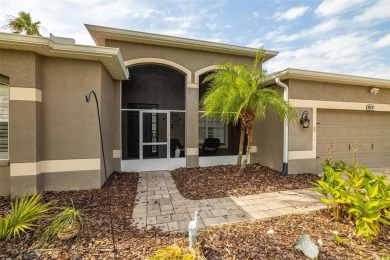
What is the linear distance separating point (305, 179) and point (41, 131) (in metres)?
7.34

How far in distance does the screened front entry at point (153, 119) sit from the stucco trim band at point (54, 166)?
1.96m

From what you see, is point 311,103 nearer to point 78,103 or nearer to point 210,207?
point 210,207

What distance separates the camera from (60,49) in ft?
13.9

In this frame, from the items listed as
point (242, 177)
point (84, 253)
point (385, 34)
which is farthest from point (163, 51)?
point (385, 34)

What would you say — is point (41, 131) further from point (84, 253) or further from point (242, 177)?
point (242, 177)

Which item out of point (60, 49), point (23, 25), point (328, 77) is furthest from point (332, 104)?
point (23, 25)

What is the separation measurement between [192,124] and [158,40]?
126 inches

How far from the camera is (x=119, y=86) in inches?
262

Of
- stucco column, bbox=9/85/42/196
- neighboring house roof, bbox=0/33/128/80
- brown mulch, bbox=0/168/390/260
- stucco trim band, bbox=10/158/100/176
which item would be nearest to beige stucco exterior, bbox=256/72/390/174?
brown mulch, bbox=0/168/390/260

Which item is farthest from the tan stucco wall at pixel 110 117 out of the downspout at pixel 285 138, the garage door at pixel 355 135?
the garage door at pixel 355 135

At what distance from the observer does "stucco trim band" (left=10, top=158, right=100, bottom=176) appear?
4.20m

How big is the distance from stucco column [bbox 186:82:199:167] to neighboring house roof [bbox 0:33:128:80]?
2.73 metres

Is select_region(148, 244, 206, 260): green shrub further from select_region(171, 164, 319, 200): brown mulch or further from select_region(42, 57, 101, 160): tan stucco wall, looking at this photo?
select_region(42, 57, 101, 160): tan stucco wall

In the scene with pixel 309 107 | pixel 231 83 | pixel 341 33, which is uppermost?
pixel 341 33
